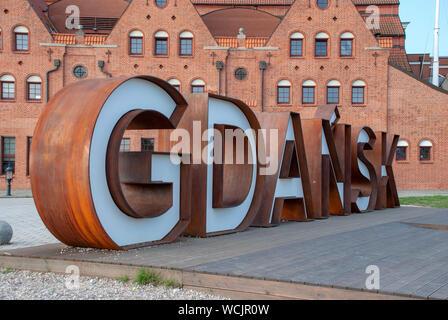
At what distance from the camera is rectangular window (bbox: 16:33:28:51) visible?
108 feet

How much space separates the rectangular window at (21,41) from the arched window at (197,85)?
9846mm

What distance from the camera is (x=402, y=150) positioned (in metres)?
33.8

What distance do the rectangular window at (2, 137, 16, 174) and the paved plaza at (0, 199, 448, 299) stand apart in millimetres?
21657

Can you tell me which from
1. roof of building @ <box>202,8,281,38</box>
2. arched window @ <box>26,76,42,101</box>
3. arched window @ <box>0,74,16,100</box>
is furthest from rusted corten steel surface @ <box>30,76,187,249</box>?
roof of building @ <box>202,8,281,38</box>

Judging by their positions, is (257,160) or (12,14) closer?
(257,160)

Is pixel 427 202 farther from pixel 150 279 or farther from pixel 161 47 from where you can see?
pixel 150 279

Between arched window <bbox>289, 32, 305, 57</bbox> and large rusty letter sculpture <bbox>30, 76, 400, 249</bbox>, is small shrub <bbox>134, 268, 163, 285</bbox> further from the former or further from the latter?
arched window <bbox>289, 32, 305, 57</bbox>

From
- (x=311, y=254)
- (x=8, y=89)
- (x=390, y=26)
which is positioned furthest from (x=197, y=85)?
(x=311, y=254)

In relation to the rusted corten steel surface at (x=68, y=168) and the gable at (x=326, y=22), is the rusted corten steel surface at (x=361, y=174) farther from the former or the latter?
the gable at (x=326, y=22)

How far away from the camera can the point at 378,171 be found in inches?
696

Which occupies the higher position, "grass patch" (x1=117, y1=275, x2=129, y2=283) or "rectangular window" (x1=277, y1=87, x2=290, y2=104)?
"rectangular window" (x1=277, y1=87, x2=290, y2=104)

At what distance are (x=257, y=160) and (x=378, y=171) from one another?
7245mm
